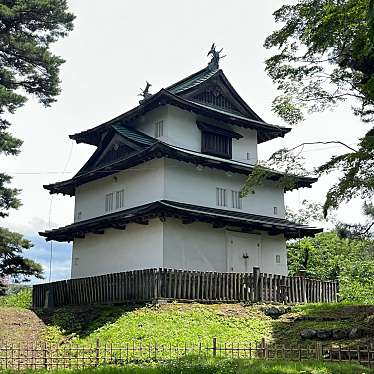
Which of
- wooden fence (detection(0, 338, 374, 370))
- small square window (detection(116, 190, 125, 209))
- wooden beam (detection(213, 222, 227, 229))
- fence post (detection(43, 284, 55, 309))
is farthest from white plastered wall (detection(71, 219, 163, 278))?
wooden fence (detection(0, 338, 374, 370))

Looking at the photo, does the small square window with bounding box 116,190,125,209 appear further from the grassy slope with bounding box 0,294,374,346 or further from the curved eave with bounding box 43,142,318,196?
the grassy slope with bounding box 0,294,374,346

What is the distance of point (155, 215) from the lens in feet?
76.5

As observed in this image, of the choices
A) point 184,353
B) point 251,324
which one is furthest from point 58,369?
point 251,324

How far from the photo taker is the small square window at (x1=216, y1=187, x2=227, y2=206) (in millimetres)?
27484

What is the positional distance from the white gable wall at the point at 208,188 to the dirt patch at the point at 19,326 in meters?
8.04

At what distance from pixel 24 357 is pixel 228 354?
522 cm

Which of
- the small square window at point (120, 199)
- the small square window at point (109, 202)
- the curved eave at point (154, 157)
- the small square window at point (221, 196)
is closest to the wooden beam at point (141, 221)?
the curved eave at point (154, 157)

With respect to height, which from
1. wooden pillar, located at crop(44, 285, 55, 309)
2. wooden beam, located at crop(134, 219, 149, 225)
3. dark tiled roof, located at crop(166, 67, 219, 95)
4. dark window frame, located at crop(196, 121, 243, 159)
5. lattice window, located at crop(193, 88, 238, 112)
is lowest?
wooden pillar, located at crop(44, 285, 55, 309)

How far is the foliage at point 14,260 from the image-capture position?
23984mm

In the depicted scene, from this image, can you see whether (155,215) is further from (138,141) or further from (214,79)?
(214,79)

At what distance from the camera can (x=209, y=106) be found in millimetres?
29984

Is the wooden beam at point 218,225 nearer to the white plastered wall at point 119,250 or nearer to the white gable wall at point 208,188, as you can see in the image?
the white gable wall at point 208,188

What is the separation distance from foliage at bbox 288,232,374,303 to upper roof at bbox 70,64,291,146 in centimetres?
1401

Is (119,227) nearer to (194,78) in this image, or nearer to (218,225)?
(218,225)
